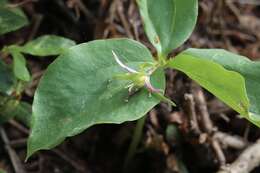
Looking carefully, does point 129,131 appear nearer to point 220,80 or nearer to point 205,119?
point 205,119

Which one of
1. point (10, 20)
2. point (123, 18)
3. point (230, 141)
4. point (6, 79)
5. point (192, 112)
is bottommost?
point (230, 141)

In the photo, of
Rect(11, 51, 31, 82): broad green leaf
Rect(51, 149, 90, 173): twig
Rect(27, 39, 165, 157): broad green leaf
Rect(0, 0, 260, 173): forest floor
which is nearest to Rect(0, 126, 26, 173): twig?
Rect(0, 0, 260, 173): forest floor

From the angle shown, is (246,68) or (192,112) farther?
(192,112)

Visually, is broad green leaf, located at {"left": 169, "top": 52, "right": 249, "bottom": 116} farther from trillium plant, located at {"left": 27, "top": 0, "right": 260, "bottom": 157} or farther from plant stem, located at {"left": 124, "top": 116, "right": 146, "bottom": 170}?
plant stem, located at {"left": 124, "top": 116, "right": 146, "bottom": 170}

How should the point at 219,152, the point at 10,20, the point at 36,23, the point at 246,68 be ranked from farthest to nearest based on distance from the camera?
the point at 36,23
the point at 219,152
the point at 10,20
the point at 246,68

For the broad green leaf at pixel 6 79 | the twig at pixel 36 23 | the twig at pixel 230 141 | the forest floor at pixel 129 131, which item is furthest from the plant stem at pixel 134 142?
the twig at pixel 36 23

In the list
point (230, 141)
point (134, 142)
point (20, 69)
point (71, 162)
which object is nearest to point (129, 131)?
point (134, 142)

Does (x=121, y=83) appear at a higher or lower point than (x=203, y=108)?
higher
